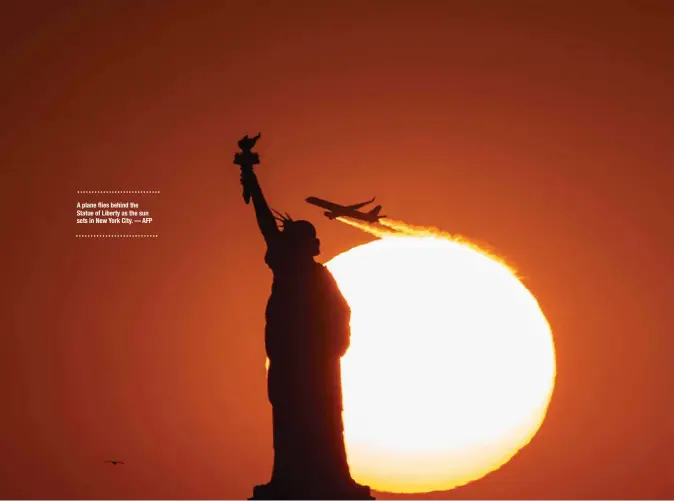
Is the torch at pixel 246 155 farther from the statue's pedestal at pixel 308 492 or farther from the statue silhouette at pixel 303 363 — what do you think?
the statue's pedestal at pixel 308 492

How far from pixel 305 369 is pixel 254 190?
118 inches

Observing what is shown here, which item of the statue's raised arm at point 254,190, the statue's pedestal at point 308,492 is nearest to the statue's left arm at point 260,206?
the statue's raised arm at point 254,190

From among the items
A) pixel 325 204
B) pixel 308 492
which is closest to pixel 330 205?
pixel 325 204

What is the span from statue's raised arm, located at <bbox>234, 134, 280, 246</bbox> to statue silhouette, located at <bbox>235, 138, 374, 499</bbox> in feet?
0.05

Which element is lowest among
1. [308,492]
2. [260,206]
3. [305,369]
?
[308,492]

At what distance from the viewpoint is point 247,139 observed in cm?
2236

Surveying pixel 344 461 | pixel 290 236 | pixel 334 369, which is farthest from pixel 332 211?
pixel 344 461

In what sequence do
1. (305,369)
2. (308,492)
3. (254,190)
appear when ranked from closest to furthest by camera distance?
1. (308,492)
2. (305,369)
3. (254,190)

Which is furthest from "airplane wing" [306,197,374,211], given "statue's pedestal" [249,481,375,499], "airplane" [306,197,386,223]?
"statue's pedestal" [249,481,375,499]

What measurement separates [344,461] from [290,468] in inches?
34.6

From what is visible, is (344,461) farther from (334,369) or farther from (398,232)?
(398,232)

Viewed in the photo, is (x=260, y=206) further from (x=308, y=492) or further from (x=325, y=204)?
(x=308, y=492)

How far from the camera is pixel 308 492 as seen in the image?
21422 millimetres

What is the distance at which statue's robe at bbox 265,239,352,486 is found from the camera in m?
21.6
